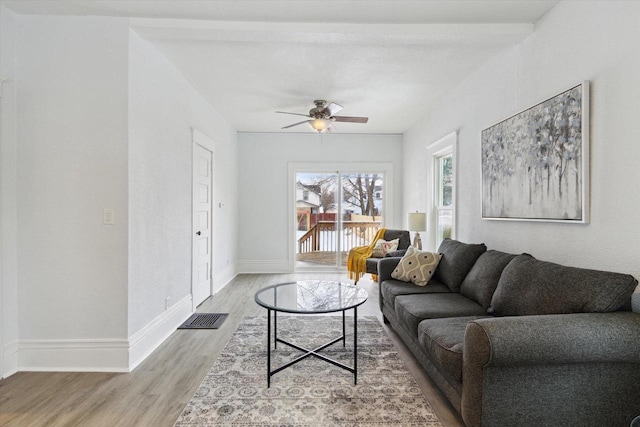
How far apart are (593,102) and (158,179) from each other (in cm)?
339

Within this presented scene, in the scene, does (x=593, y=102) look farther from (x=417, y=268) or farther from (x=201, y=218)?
(x=201, y=218)

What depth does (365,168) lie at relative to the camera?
6316mm

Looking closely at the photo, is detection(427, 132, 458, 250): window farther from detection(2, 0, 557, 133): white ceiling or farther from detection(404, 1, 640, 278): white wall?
detection(404, 1, 640, 278): white wall

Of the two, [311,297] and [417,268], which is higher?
[417,268]

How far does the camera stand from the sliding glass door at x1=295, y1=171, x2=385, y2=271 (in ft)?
20.9

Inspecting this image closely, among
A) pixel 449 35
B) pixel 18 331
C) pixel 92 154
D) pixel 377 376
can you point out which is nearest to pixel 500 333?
pixel 377 376

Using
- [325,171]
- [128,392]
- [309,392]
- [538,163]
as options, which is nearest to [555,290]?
[538,163]

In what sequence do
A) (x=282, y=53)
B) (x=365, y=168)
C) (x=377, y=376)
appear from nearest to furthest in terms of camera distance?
(x=377, y=376) → (x=282, y=53) → (x=365, y=168)

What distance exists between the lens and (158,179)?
3.03 meters

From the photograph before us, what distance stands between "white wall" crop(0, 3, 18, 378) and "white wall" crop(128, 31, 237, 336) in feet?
2.75

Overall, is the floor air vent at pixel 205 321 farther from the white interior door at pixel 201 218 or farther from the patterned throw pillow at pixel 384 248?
the patterned throw pillow at pixel 384 248

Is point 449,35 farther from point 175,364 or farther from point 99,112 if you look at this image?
point 175,364

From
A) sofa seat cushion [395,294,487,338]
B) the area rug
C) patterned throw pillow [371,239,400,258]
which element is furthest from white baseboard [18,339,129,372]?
patterned throw pillow [371,239,400,258]

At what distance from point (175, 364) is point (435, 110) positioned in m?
4.35
